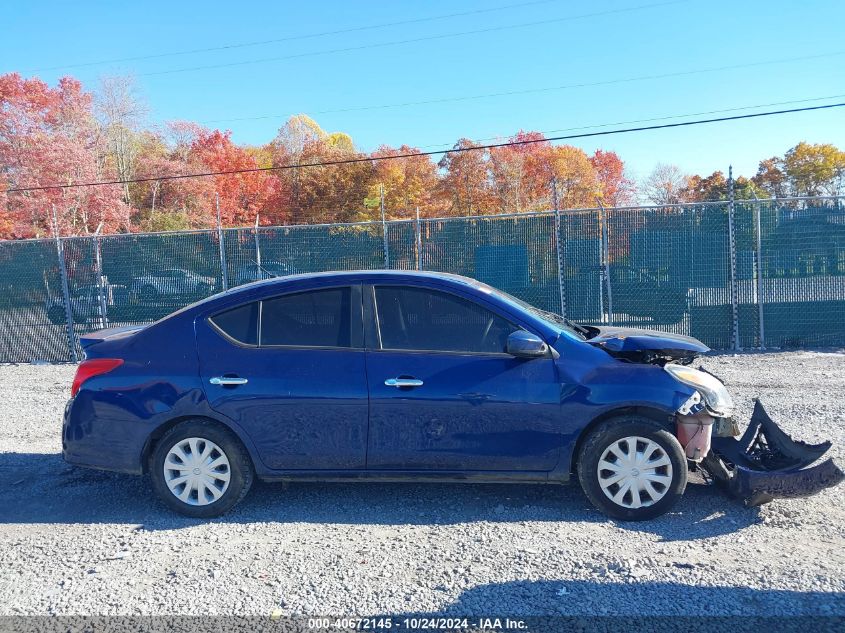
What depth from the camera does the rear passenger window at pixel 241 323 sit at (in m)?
5.16

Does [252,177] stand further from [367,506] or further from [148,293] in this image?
[367,506]

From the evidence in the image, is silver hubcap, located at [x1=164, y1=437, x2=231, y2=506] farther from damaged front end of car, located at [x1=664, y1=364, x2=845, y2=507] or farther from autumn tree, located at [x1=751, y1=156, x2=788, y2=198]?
autumn tree, located at [x1=751, y1=156, x2=788, y2=198]

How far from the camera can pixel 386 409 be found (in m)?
4.91

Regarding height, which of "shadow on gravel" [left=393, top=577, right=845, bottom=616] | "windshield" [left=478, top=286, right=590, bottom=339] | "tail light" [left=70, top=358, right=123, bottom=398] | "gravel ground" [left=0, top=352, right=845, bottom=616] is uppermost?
"windshield" [left=478, top=286, right=590, bottom=339]

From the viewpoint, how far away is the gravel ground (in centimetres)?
377

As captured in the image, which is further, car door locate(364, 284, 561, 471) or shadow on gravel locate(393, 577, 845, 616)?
car door locate(364, 284, 561, 471)

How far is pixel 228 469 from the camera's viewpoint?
5023mm

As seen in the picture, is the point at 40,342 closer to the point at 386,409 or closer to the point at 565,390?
the point at 386,409

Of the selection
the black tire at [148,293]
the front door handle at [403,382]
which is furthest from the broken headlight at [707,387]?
the black tire at [148,293]

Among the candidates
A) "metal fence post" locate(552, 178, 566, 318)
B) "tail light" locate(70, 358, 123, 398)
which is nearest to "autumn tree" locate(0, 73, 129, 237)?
"metal fence post" locate(552, 178, 566, 318)

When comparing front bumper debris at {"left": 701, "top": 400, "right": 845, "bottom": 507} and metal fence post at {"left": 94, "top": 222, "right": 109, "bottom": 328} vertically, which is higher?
metal fence post at {"left": 94, "top": 222, "right": 109, "bottom": 328}

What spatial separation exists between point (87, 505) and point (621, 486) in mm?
3894

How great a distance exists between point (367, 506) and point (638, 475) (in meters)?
1.90

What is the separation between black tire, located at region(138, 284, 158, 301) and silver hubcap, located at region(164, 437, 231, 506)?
8.53 meters
